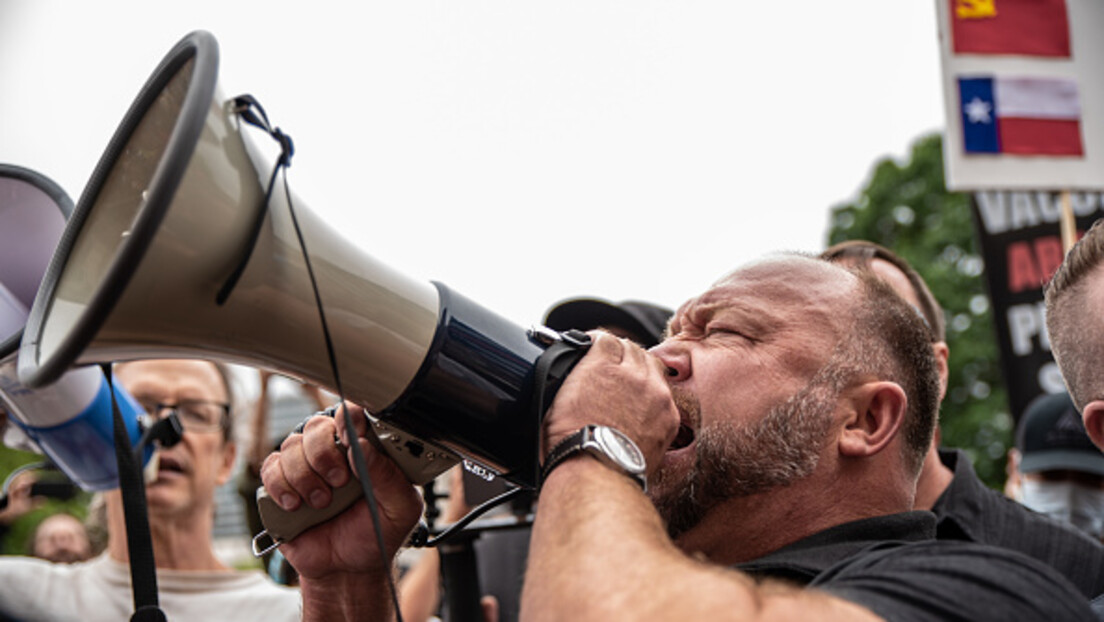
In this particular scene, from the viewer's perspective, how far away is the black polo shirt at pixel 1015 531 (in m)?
2.63

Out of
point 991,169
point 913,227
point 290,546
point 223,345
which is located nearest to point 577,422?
point 223,345

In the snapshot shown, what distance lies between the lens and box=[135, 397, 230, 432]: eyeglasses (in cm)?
335

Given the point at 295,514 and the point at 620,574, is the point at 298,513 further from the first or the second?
the point at 620,574

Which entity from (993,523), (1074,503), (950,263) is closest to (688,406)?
(993,523)

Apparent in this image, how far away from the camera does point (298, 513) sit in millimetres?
2039

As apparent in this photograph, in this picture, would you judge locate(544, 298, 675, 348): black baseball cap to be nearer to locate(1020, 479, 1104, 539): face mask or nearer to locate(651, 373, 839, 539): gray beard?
locate(651, 373, 839, 539): gray beard

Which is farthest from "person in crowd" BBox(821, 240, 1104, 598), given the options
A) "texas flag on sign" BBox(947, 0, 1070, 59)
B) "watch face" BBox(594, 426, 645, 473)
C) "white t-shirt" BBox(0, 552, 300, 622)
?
"texas flag on sign" BBox(947, 0, 1070, 59)

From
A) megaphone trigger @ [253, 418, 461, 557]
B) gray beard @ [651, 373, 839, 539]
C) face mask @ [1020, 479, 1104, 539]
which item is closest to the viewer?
megaphone trigger @ [253, 418, 461, 557]

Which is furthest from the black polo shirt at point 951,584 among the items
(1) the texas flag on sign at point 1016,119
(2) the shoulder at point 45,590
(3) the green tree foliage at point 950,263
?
(3) the green tree foliage at point 950,263

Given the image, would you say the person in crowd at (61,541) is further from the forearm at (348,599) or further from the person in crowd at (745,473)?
the person in crowd at (745,473)

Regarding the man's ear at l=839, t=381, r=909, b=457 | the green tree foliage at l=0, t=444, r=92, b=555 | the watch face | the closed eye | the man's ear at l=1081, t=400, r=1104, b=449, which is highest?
the closed eye

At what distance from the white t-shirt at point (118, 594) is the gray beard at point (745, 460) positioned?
1.60 meters

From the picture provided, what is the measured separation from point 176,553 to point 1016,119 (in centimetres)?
389

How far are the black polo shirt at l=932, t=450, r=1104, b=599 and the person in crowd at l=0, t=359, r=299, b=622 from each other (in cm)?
193
